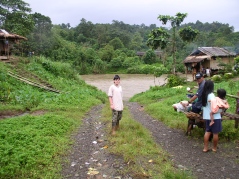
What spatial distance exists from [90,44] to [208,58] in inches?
1654

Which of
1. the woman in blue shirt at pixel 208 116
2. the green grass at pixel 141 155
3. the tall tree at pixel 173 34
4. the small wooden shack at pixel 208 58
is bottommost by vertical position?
the green grass at pixel 141 155

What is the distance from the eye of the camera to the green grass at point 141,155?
480cm

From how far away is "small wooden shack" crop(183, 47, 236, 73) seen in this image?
29823 mm

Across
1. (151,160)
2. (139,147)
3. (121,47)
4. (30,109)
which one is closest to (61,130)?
(139,147)

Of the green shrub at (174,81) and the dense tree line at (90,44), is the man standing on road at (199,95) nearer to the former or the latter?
the green shrub at (174,81)

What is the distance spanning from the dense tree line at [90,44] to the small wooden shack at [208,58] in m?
2.75

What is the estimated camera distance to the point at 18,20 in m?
31.3

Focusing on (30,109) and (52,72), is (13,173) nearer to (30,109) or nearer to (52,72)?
(30,109)

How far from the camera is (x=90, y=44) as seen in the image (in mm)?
66188

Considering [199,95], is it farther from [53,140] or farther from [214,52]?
[214,52]

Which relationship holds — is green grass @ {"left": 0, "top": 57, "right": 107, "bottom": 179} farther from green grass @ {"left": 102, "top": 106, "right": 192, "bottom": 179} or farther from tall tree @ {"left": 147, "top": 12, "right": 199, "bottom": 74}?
tall tree @ {"left": 147, "top": 12, "right": 199, "bottom": 74}

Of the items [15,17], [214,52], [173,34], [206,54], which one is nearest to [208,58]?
[206,54]

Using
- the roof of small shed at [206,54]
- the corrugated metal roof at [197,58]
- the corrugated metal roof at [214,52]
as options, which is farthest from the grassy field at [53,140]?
the corrugated metal roof at [214,52]

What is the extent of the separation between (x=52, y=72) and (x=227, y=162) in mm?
18564
